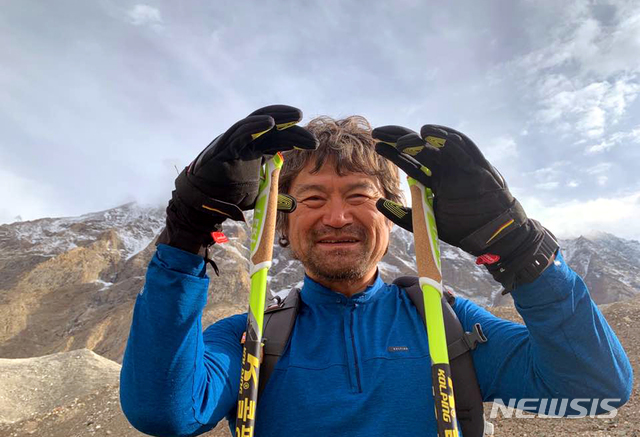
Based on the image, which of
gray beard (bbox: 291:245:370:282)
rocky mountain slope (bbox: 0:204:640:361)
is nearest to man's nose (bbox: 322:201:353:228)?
gray beard (bbox: 291:245:370:282)

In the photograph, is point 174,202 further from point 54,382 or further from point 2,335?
point 2,335

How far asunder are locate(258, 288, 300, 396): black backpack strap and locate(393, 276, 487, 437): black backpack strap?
134 centimetres

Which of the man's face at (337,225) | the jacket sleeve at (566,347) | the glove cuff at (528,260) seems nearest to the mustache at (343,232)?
the man's face at (337,225)

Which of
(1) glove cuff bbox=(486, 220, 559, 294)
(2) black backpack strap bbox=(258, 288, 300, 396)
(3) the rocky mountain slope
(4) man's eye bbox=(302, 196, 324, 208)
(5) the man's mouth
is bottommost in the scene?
(2) black backpack strap bbox=(258, 288, 300, 396)

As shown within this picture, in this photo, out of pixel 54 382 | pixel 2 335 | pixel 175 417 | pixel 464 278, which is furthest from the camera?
pixel 464 278

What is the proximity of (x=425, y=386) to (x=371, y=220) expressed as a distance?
57.6 inches

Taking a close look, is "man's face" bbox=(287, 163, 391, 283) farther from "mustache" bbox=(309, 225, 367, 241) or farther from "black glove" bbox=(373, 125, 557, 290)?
"black glove" bbox=(373, 125, 557, 290)

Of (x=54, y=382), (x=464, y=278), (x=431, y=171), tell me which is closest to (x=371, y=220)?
(x=431, y=171)

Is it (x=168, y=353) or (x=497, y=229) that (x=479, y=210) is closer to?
(x=497, y=229)

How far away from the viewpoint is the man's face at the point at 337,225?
3516 millimetres

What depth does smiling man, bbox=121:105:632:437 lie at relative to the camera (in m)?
2.57

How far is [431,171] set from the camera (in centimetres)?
318

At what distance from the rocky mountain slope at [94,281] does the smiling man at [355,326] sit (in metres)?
46.8

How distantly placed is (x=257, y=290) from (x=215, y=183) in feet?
3.00
